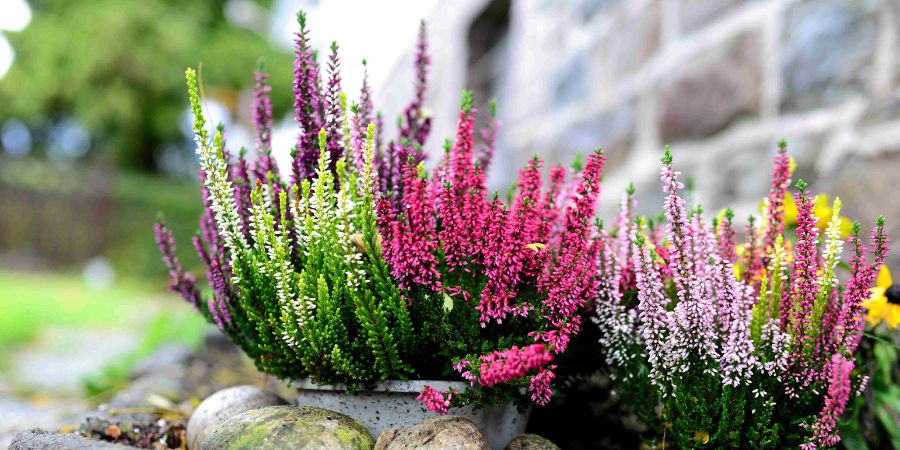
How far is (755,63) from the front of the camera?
2.66 metres

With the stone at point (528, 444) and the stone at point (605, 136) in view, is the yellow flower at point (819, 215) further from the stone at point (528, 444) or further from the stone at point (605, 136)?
the stone at point (605, 136)

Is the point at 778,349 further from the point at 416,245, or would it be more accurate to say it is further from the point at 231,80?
the point at 231,80

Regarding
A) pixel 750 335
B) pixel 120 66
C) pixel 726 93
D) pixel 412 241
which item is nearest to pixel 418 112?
pixel 412 241

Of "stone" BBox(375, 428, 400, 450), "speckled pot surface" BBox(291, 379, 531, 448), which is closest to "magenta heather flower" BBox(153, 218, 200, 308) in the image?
"speckled pot surface" BBox(291, 379, 531, 448)

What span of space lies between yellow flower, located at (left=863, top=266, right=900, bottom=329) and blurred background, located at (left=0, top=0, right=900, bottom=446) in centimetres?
53

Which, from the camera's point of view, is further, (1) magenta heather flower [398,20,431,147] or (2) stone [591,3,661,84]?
(2) stone [591,3,661,84]

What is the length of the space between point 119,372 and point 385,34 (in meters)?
4.91

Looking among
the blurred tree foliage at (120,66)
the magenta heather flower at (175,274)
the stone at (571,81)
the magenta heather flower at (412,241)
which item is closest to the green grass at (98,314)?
the magenta heather flower at (175,274)

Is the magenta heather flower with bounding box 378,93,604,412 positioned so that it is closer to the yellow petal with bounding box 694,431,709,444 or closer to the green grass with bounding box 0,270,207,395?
the yellow petal with bounding box 694,431,709,444

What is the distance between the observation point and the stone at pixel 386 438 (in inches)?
54.1

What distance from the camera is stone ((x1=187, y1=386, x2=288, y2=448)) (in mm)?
1648

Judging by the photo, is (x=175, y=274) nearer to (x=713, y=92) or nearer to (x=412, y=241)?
(x=412, y=241)

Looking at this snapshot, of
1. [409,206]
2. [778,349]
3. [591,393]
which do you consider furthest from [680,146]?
[409,206]

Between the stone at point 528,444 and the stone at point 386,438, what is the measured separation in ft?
0.81
